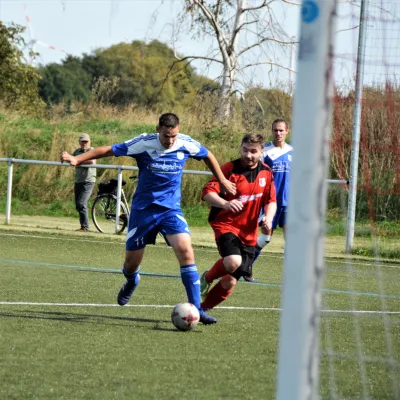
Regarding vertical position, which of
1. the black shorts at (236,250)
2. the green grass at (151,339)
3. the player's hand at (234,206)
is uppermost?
the player's hand at (234,206)

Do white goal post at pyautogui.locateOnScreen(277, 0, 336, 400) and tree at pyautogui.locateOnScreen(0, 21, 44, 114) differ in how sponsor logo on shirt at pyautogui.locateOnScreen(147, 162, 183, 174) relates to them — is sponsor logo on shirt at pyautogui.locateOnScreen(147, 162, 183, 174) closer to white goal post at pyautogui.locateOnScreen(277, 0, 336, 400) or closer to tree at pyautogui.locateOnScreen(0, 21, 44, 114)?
white goal post at pyautogui.locateOnScreen(277, 0, 336, 400)

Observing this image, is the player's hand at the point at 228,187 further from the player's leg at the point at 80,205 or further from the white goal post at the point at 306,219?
the player's leg at the point at 80,205

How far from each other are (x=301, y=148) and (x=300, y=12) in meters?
0.43

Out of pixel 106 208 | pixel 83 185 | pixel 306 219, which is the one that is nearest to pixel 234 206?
pixel 306 219

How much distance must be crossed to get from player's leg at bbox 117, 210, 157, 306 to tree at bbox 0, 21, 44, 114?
23.3 metres

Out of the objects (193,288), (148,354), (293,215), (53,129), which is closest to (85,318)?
(193,288)

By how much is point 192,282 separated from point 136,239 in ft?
2.07

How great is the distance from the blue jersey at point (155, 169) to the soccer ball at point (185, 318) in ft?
3.31

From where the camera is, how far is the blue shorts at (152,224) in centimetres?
735

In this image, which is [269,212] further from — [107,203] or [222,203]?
[107,203]

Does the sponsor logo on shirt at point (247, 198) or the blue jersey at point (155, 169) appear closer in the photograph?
the blue jersey at point (155, 169)

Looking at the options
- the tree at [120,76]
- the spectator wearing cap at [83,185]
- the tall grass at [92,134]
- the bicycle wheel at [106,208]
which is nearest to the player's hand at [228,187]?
the tall grass at [92,134]

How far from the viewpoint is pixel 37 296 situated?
8.16 metres

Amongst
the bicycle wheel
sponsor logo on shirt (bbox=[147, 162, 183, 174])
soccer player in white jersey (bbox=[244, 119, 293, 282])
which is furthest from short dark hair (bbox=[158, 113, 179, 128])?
the bicycle wheel
